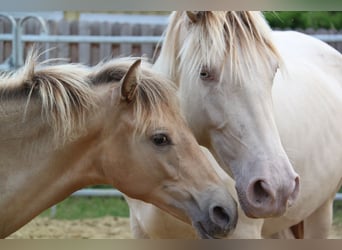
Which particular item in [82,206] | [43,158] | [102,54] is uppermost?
[43,158]

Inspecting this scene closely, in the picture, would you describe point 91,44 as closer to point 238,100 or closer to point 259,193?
point 238,100

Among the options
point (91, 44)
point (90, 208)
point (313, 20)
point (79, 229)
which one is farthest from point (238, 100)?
point (313, 20)

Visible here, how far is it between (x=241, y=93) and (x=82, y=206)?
3.61 meters

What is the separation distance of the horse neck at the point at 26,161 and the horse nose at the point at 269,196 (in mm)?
587

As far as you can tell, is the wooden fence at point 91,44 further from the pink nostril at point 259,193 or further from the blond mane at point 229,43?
the pink nostril at point 259,193

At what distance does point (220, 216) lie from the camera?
2.33 meters

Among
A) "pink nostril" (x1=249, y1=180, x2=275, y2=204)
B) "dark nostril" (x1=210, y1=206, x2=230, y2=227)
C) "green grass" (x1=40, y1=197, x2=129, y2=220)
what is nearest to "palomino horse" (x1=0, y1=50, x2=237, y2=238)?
"dark nostril" (x1=210, y1=206, x2=230, y2=227)

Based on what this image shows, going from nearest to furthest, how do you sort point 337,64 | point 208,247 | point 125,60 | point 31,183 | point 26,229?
point 208,247
point 31,183
point 125,60
point 337,64
point 26,229

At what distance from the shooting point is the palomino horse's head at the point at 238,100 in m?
2.45

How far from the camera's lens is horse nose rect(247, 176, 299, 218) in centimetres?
240

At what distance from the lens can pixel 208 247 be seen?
200cm

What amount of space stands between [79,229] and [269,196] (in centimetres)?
313

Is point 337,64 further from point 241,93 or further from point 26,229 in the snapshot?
point 26,229
